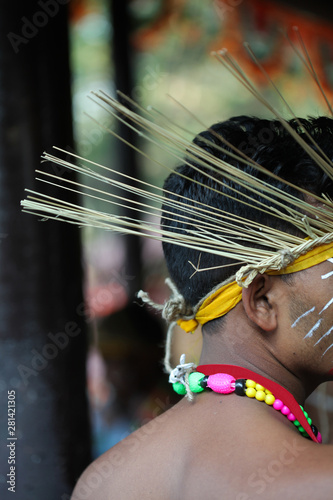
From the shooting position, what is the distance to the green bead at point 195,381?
1.25 metres

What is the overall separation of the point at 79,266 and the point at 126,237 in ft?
4.27

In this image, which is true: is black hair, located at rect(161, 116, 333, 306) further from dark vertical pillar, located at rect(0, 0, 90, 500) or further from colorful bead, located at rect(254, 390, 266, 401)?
dark vertical pillar, located at rect(0, 0, 90, 500)

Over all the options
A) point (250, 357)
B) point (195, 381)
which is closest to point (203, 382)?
A: point (195, 381)

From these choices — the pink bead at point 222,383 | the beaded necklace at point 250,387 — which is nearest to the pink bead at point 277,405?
the beaded necklace at point 250,387

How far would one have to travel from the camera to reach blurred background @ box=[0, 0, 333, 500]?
2039 mm

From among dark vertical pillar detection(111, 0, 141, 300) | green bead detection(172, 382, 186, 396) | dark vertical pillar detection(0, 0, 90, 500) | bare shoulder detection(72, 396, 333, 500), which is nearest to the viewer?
bare shoulder detection(72, 396, 333, 500)

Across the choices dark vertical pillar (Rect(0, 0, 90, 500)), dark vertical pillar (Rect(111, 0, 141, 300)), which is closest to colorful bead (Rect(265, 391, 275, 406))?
dark vertical pillar (Rect(0, 0, 90, 500))

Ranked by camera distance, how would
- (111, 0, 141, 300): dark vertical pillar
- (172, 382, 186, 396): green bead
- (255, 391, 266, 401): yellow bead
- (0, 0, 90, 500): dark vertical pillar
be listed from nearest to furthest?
(255, 391, 266, 401): yellow bead
(172, 382, 186, 396): green bead
(0, 0, 90, 500): dark vertical pillar
(111, 0, 141, 300): dark vertical pillar

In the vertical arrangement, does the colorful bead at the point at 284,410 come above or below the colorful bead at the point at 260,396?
below

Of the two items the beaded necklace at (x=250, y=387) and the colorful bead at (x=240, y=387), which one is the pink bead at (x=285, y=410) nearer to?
the beaded necklace at (x=250, y=387)

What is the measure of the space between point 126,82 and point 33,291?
1.91 meters

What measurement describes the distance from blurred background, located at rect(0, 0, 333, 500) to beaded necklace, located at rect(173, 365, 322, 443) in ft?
3.28

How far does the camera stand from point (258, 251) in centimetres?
120

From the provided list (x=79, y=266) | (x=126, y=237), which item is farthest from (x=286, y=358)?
(x=126, y=237)
